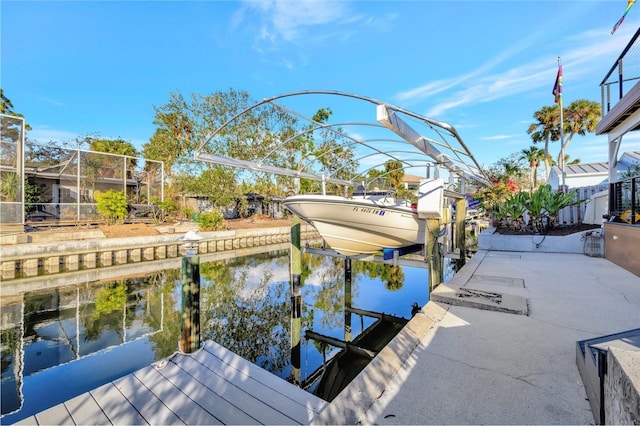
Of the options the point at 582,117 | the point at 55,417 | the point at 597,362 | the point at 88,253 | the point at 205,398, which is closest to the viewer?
the point at 597,362

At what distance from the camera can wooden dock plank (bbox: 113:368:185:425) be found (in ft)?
7.47

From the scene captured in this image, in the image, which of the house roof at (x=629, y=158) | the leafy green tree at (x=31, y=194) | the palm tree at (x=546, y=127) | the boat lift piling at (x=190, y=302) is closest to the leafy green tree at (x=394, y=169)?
the boat lift piling at (x=190, y=302)

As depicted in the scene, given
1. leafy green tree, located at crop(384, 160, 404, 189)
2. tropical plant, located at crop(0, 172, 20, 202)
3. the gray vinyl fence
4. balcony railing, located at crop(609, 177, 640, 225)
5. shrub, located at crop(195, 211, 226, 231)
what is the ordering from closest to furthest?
balcony railing, located at crop(609, 177, 640, 225) < tropical plant, located at crop(0, 172, 20, 202) < the gray vinyl fence < leafy green tree, located at crop(384, 160, 404, 189) < shrub, located at crop(195, 211, 226, 231)

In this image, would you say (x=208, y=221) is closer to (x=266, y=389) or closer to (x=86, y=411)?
(x=86, y=411)

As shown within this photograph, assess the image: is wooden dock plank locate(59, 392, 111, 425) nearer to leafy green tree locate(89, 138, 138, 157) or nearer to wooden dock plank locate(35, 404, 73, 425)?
wooden dock plank locate(35, 404, 73, 425)

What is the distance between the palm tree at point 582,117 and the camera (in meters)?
23.2

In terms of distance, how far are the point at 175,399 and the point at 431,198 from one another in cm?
422

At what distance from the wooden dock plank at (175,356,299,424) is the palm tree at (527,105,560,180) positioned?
27.3 metres

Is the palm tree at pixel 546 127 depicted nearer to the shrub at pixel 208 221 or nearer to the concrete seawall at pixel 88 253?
the shrub at pixel 208 221

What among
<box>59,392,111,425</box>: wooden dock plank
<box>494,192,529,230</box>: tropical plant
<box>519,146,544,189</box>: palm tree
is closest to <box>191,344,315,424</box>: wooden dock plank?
<box>59,392,111,425</box>: wooden dock plank

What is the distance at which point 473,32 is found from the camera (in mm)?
5750

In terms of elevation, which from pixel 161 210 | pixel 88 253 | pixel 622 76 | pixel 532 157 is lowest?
pixel 88 253

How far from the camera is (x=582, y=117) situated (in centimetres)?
2336

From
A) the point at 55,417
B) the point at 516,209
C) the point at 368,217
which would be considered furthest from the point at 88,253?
the point at 516,209
